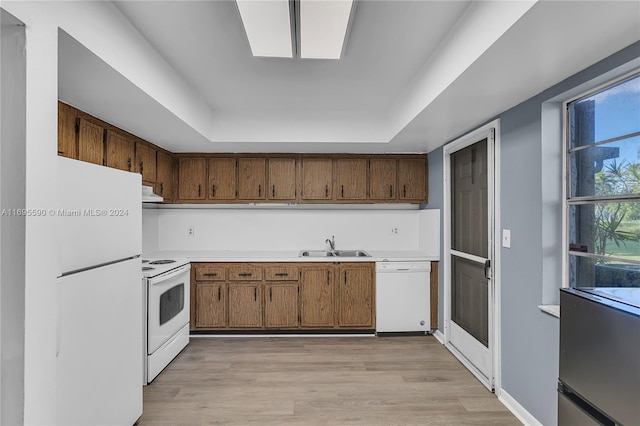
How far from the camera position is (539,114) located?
2.07 metres

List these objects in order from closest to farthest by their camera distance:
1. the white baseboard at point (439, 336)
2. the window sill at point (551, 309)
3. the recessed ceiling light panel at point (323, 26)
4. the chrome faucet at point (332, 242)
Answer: the recessed ceiling light panel at point (323, 26)
the window sill at point (551, 309)
the white baseboard at point (439, 336)
the chrome faucet at point (332, 242)

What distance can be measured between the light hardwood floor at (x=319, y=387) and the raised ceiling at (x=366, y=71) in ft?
7.12

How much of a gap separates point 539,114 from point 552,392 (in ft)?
5.60

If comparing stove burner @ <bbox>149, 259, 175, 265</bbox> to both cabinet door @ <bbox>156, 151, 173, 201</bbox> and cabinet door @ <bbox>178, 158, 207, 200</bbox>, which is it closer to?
cabinet door @ <bbox>156, 151, 173, 201</bbox>

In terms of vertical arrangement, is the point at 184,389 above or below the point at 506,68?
below

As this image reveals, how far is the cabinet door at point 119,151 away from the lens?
106 inches

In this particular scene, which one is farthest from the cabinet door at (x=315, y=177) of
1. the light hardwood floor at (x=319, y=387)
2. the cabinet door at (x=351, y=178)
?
the light hardwood floor at (x=319, y=387)

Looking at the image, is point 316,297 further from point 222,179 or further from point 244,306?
point 222,179

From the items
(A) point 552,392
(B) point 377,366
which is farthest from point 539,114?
(B) point 377,366

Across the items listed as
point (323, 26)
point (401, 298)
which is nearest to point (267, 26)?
point (323, 26)

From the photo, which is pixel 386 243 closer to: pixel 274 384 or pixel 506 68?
pixel 274 384

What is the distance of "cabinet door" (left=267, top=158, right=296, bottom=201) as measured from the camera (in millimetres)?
4027

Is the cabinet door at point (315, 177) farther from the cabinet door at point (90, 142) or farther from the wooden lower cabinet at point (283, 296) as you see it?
the cabinet door at point (90, 142)

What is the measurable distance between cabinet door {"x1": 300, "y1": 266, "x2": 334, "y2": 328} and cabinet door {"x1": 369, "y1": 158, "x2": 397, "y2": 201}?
3.70ft
